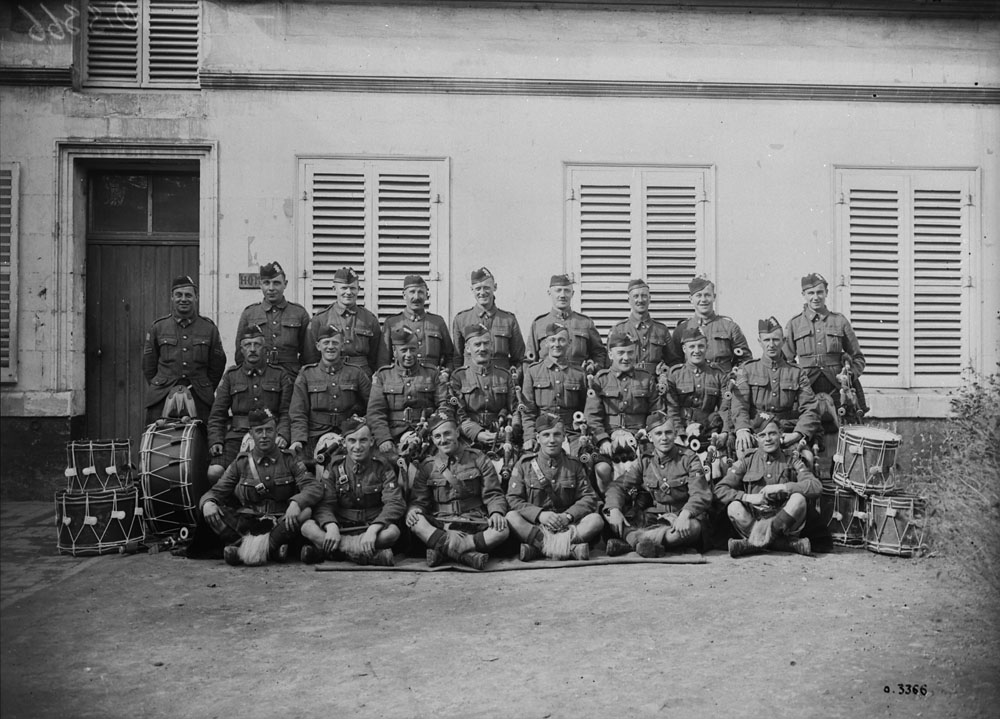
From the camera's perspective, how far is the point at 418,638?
5414 millimetres

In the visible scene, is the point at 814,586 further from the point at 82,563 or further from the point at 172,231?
the point at 172,231

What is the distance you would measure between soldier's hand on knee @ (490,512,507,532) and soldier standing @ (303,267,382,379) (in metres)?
2.16

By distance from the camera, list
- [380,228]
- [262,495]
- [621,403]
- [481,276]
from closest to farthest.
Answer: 1. [262,495]
2. [621,403]
3. [481,276]
4. [380,228]

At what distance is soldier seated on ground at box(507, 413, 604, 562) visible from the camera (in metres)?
7.21

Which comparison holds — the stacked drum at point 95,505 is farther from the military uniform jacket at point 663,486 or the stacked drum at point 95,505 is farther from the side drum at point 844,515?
the side drum at point 844,515

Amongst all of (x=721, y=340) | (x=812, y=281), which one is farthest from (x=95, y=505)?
(x=812, y=281)

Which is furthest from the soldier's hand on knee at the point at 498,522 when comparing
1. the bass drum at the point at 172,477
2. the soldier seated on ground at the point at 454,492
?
the bass drum at the point at 172,477

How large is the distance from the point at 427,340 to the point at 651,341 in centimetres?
212

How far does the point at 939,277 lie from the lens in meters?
10.3

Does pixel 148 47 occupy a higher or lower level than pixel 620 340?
higher

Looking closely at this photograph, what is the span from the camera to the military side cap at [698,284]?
9.16m

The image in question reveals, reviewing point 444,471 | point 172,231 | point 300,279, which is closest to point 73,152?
point 172,231

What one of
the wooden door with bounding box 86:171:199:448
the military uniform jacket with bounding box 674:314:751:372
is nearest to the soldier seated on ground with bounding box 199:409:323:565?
the wooden door with bounding box 86:171:199:448

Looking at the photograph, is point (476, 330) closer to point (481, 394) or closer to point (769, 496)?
point (481, 394)
